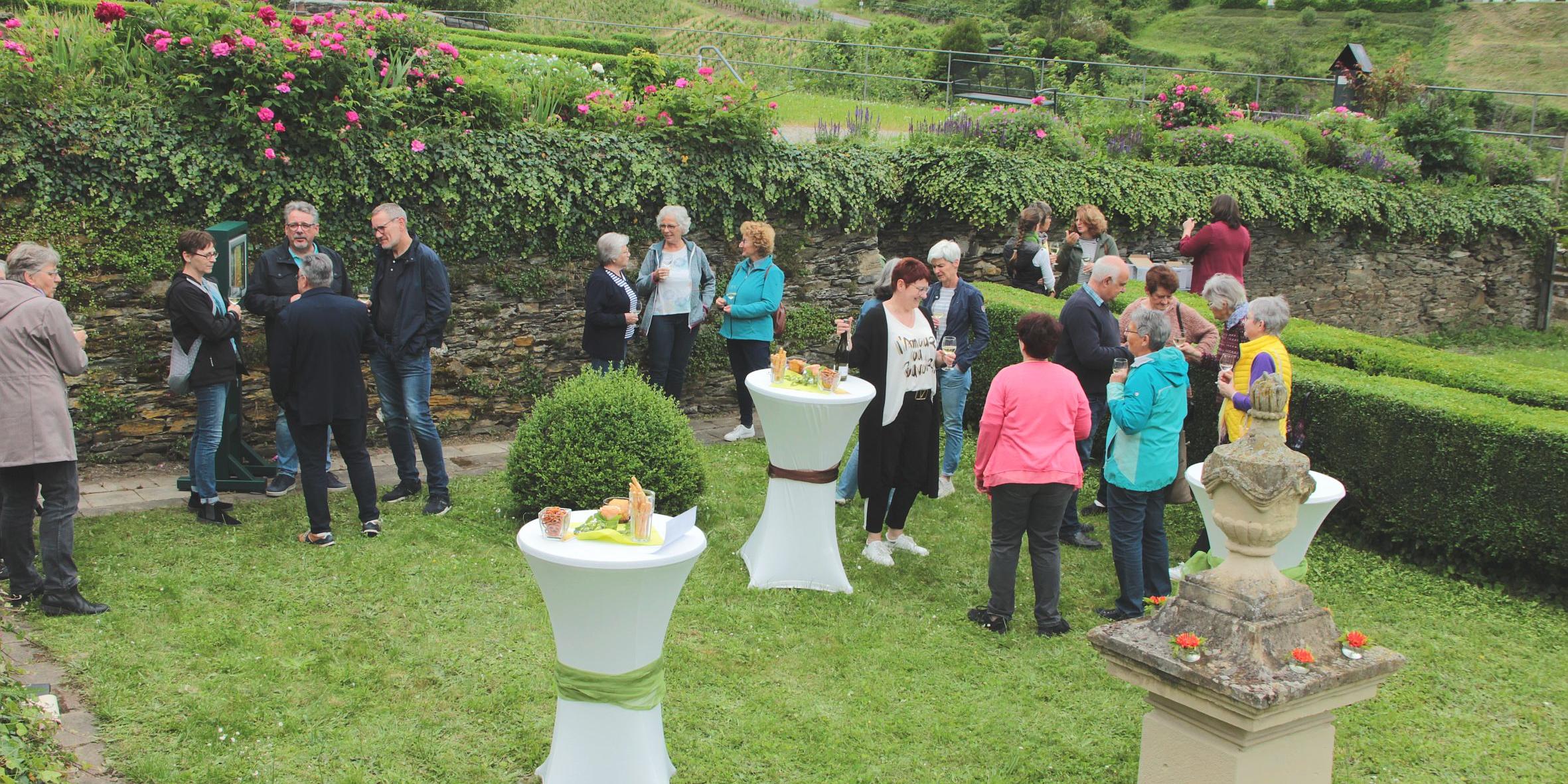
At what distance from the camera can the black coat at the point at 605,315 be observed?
775cm

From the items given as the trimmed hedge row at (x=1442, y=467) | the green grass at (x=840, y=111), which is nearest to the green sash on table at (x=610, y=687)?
the trimmed hedge row at (x=1442, y=467)

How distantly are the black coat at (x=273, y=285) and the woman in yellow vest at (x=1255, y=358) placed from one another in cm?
532

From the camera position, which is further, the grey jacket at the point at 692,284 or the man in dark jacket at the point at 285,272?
the grey jacket at the point at 692,284

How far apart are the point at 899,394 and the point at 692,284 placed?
291 cm

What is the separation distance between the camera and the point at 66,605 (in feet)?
16.5

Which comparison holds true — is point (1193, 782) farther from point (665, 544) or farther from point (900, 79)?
point (900, 79)

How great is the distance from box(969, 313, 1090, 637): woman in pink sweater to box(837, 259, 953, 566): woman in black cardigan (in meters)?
0.77

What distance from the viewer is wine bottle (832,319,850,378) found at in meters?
5.99

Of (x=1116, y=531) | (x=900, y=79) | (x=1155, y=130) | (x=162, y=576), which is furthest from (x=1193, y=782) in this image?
(x=900, y=79)

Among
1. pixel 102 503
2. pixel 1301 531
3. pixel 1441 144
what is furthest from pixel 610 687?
pixel 1441 144

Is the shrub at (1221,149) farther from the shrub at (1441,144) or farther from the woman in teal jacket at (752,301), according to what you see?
the woman in teal jacket at (752,301)

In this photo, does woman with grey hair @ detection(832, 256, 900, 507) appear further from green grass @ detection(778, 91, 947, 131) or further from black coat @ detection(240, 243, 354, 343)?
green grass @ detection(778, 91, 947, 131)

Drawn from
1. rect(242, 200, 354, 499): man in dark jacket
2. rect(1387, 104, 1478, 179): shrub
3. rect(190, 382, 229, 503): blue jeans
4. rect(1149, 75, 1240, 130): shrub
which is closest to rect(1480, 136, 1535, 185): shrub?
rect(1387, 104, 1478, 179): shrub

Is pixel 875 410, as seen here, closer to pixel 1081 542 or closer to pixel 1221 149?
pixel 1081 542
